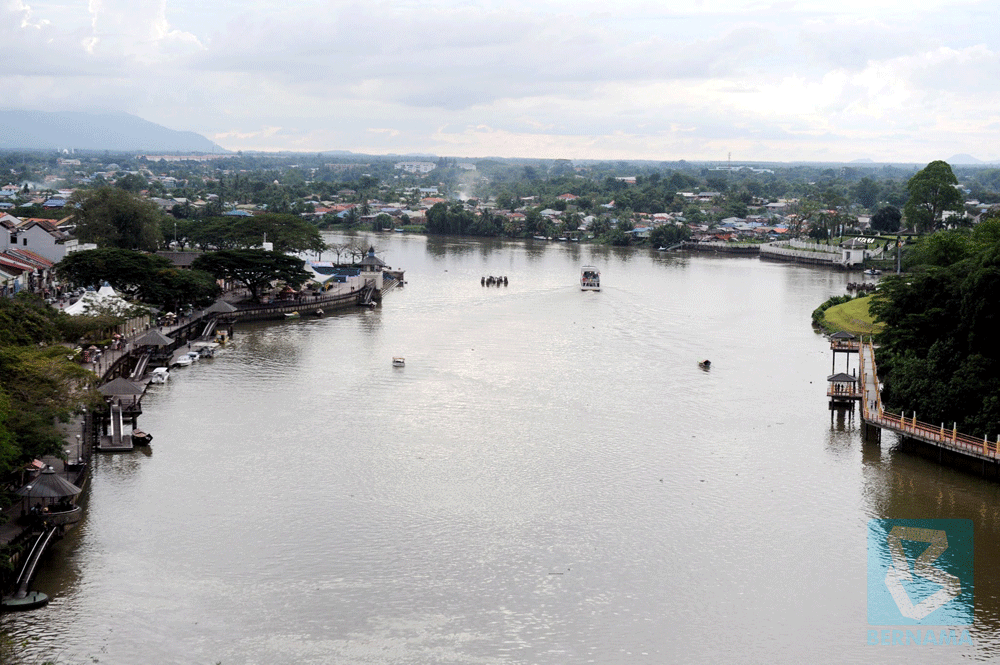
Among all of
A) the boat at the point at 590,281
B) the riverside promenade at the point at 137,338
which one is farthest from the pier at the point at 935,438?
the boat at the point at 590,281

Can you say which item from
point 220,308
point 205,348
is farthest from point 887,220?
point 205,348

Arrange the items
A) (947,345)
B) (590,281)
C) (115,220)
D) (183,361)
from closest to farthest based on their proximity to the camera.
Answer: (947,345)
(183,361)
(115,220)
(590,281)

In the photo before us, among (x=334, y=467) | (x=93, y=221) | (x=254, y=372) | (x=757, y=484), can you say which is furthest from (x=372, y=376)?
(x=93, y=221)

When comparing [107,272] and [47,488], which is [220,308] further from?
[47,488]

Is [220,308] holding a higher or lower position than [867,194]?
lower

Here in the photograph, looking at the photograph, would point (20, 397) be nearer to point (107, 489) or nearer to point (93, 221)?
point (107, 489)
